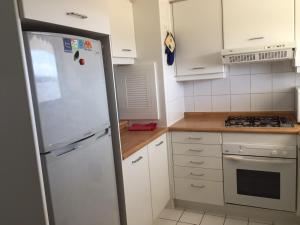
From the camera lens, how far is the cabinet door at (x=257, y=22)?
2.27m

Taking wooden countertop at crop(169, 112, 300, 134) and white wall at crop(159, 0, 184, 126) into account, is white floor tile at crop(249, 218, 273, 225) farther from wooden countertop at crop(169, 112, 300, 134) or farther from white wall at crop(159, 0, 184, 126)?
white wall at crop(159, 0, 184, 126)

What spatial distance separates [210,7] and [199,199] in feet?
5.98

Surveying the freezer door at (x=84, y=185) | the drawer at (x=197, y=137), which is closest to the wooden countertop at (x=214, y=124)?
the drawer at (x=197, y=137)

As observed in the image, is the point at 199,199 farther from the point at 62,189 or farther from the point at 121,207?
the point at 62,189

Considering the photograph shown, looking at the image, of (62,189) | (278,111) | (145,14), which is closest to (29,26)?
(62,189)

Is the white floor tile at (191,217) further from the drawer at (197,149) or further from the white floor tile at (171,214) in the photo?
the drawer at (197,149)

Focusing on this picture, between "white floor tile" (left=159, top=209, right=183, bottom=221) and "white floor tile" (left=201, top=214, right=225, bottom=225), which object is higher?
"white floor tile" (left=159, top=209, right=183, bottom=221)

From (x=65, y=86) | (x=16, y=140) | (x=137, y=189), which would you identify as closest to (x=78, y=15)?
(x=65, y=86)

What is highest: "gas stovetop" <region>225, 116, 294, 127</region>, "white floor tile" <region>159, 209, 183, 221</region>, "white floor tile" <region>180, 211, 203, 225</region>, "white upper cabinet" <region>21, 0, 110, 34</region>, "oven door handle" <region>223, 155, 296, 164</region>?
"white upper cabinet" <region>21, 0, 110, 34</region>

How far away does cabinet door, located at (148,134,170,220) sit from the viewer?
7.35 ft

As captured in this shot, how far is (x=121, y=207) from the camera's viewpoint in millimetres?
1814

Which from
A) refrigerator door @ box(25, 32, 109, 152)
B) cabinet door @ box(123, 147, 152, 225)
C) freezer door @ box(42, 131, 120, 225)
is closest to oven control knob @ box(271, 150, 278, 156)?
cabinet door @ box(123, 147, 152, 225)

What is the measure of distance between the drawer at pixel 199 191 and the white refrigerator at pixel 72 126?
108cm

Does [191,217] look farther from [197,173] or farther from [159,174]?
[159,174]
